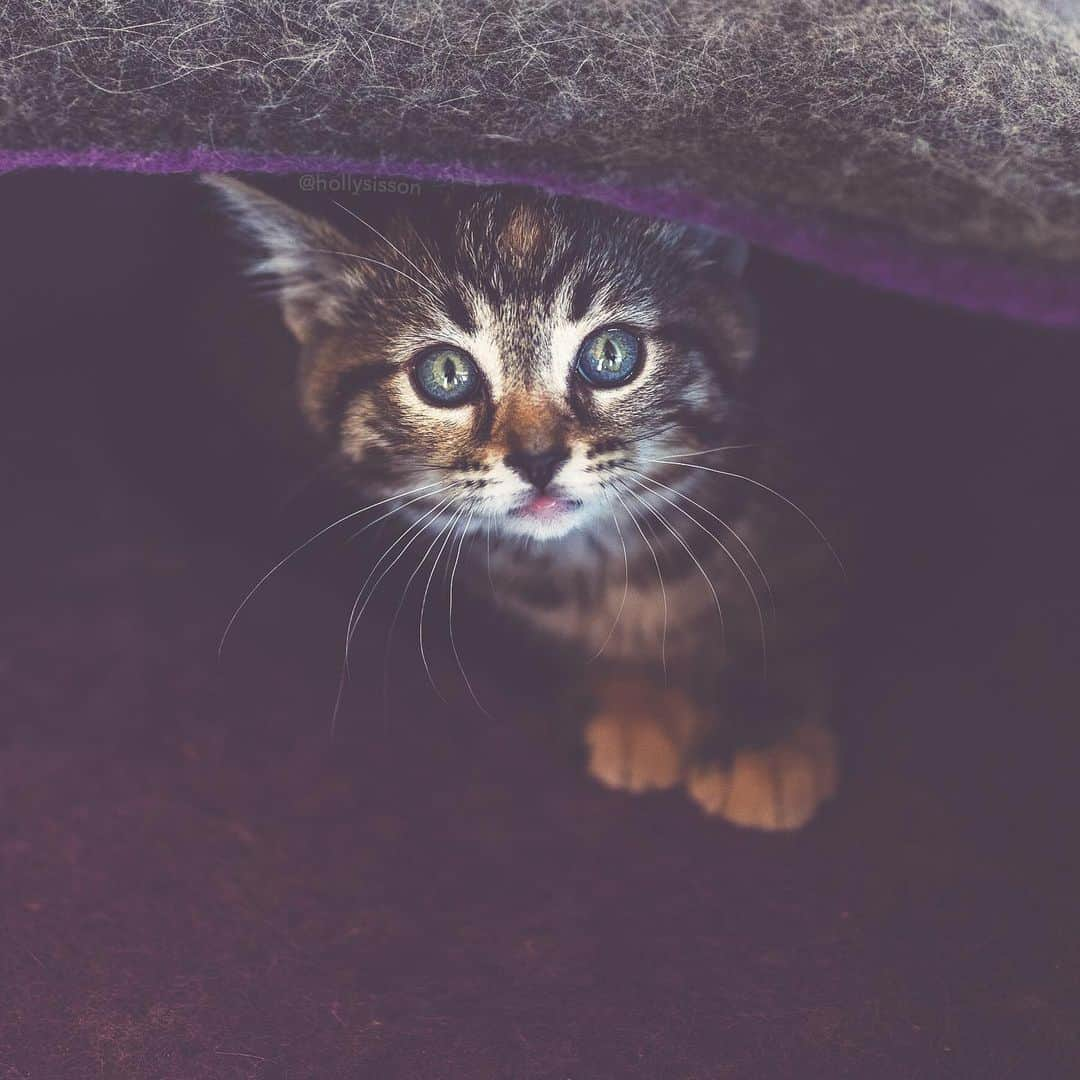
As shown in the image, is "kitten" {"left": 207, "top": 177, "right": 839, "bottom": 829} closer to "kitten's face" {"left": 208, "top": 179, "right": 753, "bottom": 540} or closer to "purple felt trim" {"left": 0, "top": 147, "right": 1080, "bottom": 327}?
"kitten's face" {"left": 208, "top": 179, "right": 753, "bottom": 540}

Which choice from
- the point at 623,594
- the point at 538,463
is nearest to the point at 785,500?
the point at 623,594

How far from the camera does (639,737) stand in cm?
88

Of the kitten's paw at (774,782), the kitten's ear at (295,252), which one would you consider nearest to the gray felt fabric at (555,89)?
the kitten's ear at (295,252)

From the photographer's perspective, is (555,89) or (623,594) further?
(623,594)

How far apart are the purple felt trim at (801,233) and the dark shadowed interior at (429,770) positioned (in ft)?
1.07

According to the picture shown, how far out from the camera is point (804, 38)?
0.64 metres

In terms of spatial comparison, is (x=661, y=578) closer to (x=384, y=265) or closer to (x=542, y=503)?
(x=542, y=503)

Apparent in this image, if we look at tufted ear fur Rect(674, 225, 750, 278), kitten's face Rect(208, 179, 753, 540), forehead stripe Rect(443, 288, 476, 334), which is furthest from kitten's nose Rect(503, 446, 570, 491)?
tufted ear fur Rect(674, 225, 750, 278)

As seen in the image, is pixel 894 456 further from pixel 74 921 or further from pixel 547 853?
pixel 74 921

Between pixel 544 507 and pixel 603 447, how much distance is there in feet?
0.19

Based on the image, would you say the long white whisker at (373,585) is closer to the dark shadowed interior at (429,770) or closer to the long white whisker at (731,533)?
the dark shadowed interior at (429,770)

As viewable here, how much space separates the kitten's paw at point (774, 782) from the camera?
0.81 metres

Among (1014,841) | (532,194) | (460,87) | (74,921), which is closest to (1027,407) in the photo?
(1014,841)

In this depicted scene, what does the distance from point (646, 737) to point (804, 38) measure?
525 millimetres
